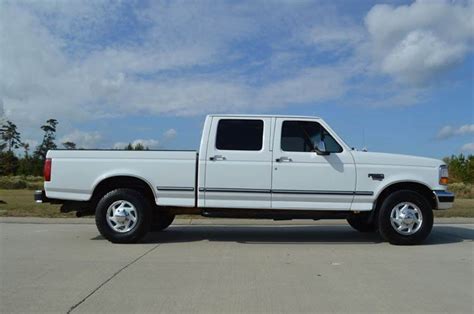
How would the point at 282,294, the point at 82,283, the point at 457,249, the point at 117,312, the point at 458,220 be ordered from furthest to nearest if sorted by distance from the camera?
1. the point at 458,220
2. the point at 457,249
3. the point at 82,283
4. the point at 282,294
5. the point at 117,312

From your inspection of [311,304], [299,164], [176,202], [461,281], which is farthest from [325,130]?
[311,304]

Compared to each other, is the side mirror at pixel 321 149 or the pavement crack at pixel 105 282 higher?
the side mirror at pixel 321 149

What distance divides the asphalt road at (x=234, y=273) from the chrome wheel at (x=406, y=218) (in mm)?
338

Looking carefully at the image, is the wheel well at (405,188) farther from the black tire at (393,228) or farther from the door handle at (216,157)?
the door handle at (216,157)

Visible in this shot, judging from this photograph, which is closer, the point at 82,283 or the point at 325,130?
the point at 82,283

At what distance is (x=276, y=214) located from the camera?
904cm

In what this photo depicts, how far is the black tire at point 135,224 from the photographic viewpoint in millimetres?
8969

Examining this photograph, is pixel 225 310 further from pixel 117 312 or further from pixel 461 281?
pixel 461 281

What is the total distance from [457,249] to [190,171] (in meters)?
4.48

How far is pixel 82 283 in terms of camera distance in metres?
6.11

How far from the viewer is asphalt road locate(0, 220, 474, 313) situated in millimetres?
5312

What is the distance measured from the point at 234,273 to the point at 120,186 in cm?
338

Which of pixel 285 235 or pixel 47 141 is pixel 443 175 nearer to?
pixel 285 235

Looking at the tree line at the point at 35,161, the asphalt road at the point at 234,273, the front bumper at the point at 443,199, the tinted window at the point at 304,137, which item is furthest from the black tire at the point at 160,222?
the tree line at the point at 35,161
